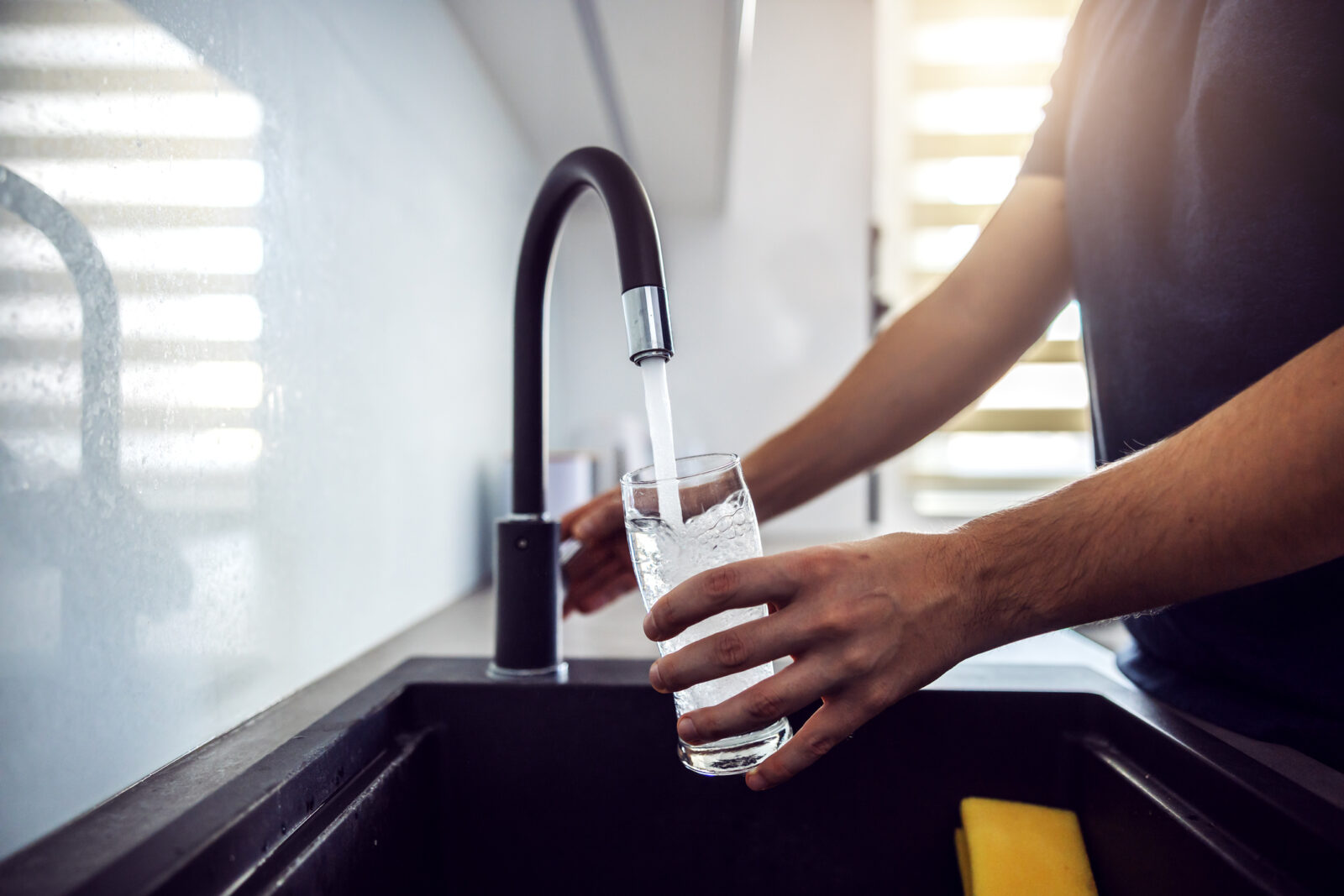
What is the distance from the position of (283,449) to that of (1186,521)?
668mm

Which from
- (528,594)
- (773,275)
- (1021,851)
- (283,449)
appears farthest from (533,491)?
(773,275)

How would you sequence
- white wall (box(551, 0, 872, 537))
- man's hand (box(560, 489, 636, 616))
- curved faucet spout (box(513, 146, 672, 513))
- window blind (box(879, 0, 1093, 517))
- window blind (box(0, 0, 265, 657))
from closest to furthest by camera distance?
window blind (box(0, 0, 265, 657))
curved faucet spout (box(513, 146, 672, 513))
man's hand (box(560, 489, 636, 616))
white wall (box(551, 0, 872, 537))
window blind (box(879, 0, 1093, 517))

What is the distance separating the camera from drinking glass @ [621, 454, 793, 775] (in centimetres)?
53

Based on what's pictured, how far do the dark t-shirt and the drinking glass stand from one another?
0.36 m

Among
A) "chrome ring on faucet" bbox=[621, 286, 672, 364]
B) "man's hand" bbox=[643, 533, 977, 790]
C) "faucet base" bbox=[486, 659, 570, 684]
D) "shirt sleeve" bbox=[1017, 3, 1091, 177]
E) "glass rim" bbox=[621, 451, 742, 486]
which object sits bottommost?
"faucet base" bbox=[486, 659, 570, 684]

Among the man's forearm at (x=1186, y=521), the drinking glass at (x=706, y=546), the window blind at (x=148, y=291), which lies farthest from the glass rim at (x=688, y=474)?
the window blind at (x=148, y=291)

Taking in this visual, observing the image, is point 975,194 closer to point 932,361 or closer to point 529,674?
point 932,361

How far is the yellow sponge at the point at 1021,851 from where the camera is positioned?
21.9 inches

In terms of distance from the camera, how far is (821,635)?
1.44ft

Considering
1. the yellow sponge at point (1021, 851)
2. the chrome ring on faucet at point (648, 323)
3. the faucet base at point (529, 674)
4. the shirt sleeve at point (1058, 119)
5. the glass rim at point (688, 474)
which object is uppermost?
the shirt sleeve at point (1058, 119)

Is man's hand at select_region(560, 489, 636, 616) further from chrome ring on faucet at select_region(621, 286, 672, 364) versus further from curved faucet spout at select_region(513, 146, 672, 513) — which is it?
chrome ring on faucet at select_region(621, 286, 672, 364)

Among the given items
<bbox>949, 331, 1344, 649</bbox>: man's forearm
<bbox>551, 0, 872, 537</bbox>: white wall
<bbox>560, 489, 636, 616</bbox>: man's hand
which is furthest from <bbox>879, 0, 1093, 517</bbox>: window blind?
<bbox>949, 331, 1344, 649</bbox>: man's forearm

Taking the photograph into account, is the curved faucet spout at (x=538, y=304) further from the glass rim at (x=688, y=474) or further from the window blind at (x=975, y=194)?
the window blind at (x=975, y=194)

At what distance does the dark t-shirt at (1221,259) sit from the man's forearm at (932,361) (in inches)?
4.3
